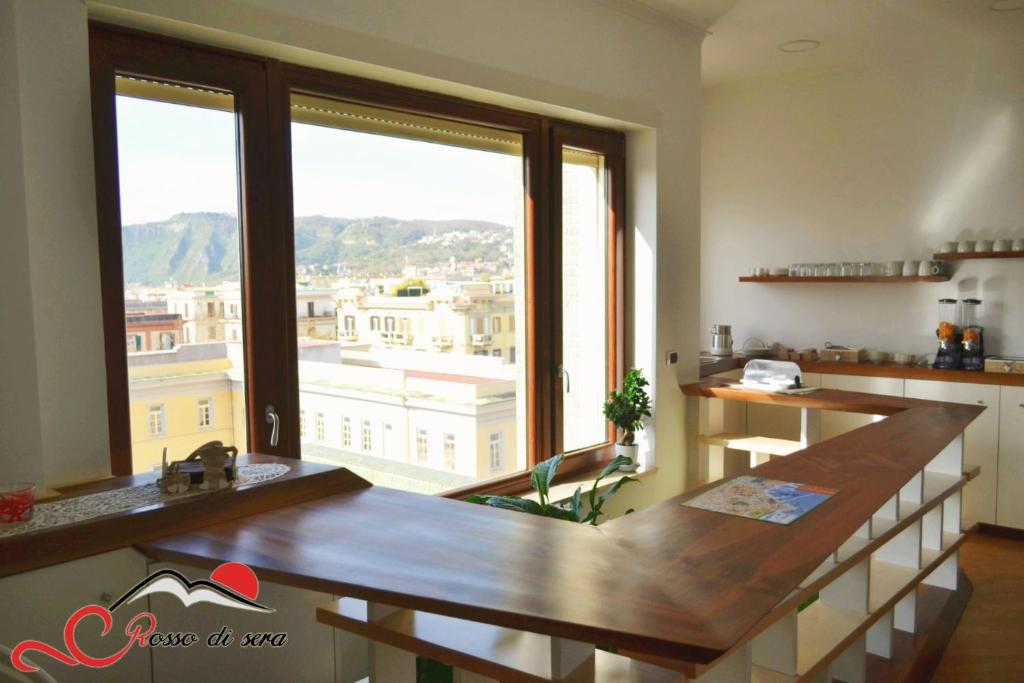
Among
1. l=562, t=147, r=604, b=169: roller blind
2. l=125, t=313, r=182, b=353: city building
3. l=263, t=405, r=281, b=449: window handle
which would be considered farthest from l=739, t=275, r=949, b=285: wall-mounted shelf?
l=125, t=313, r=182, b=353: city building

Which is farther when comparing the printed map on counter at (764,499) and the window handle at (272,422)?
the window handle at (272,422)

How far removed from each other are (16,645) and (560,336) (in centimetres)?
291

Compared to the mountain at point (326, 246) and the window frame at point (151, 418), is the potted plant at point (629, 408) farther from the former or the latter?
the window frame at point (151, 418)

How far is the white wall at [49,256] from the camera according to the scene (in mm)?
Answer: 2143

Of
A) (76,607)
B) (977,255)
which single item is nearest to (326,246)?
(76,607)

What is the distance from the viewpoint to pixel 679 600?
149 centimetres

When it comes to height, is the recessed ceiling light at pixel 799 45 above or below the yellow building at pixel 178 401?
above

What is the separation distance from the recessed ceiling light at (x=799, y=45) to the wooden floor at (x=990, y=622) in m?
3.17

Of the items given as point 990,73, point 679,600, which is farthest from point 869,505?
point 990,73

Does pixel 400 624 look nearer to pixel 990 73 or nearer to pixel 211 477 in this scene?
pixel 211 477

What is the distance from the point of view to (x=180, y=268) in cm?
269

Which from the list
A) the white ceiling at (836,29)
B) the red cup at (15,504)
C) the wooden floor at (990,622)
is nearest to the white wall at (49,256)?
the red cup at (15,504)

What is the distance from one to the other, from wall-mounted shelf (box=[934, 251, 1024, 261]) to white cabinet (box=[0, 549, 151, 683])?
16.0ft

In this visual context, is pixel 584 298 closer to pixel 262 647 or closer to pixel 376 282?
pixel 376 282
